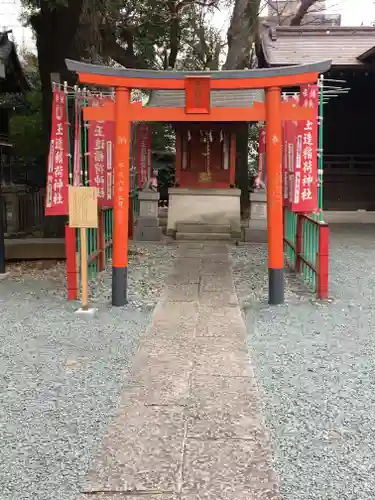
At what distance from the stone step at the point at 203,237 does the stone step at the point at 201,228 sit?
0.48ft

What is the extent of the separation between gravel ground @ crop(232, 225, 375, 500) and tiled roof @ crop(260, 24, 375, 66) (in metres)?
7.82

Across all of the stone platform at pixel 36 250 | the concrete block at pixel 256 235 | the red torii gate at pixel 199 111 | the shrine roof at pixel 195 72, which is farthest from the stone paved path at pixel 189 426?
the concrete block at pixel 256 235

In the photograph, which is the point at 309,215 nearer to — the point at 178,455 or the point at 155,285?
the point at 155,285

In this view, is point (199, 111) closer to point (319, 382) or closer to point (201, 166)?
point (319, 382)

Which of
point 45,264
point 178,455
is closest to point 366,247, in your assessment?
point 45,264

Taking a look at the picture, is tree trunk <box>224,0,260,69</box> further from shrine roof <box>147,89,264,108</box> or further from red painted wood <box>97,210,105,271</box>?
red painted wood <box>97,210,105,271</box>

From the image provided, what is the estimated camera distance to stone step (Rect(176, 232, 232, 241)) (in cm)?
1177

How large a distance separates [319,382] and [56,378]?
1986mm

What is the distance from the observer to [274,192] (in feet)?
20.1

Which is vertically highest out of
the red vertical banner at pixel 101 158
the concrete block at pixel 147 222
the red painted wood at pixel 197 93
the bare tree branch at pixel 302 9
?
the bare tree branch at pixel 302 9

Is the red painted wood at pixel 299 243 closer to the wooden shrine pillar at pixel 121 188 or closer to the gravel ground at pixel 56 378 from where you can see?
the gravel ground at pixel 56 378

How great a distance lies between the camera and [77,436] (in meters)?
3.05

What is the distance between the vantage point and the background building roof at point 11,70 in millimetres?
13878

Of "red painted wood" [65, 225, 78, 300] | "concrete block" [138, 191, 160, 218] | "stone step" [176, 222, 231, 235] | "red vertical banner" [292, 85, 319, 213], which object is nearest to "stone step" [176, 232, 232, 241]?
"stone step" [176, 222, 231, 235]
